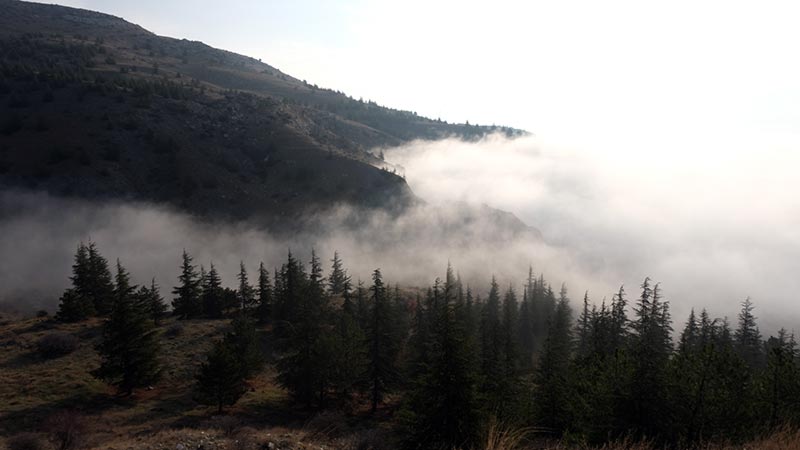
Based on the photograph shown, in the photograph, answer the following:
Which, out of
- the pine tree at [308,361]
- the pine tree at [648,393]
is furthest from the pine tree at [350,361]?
the pine tree at [648,393]

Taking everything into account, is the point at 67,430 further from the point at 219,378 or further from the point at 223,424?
the point at 219,378

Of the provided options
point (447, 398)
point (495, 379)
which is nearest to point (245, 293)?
point (495, 379)

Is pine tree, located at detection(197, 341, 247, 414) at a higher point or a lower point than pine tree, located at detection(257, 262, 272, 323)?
higher

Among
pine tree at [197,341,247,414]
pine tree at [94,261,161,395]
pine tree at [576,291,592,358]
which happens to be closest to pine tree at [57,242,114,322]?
pine tree at [94,261,161,395]

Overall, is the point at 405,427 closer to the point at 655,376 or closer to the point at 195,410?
the point at 655,376

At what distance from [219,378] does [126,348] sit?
10.1 meters

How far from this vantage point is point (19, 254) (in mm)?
103812

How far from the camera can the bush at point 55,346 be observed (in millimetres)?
46688

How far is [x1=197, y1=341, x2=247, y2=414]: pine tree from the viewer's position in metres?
35.9

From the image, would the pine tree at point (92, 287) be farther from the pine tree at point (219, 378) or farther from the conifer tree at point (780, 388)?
the conifer tree at point (780, 388)

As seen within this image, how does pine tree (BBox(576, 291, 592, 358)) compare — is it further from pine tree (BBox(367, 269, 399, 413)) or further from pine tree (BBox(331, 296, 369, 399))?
pine tree (BBox(331, 296, 369, 399))

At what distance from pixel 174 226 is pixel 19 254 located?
3805 centimetres

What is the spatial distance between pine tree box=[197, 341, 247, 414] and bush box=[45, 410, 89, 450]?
27.2 feet

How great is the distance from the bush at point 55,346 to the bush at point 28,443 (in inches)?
1020
